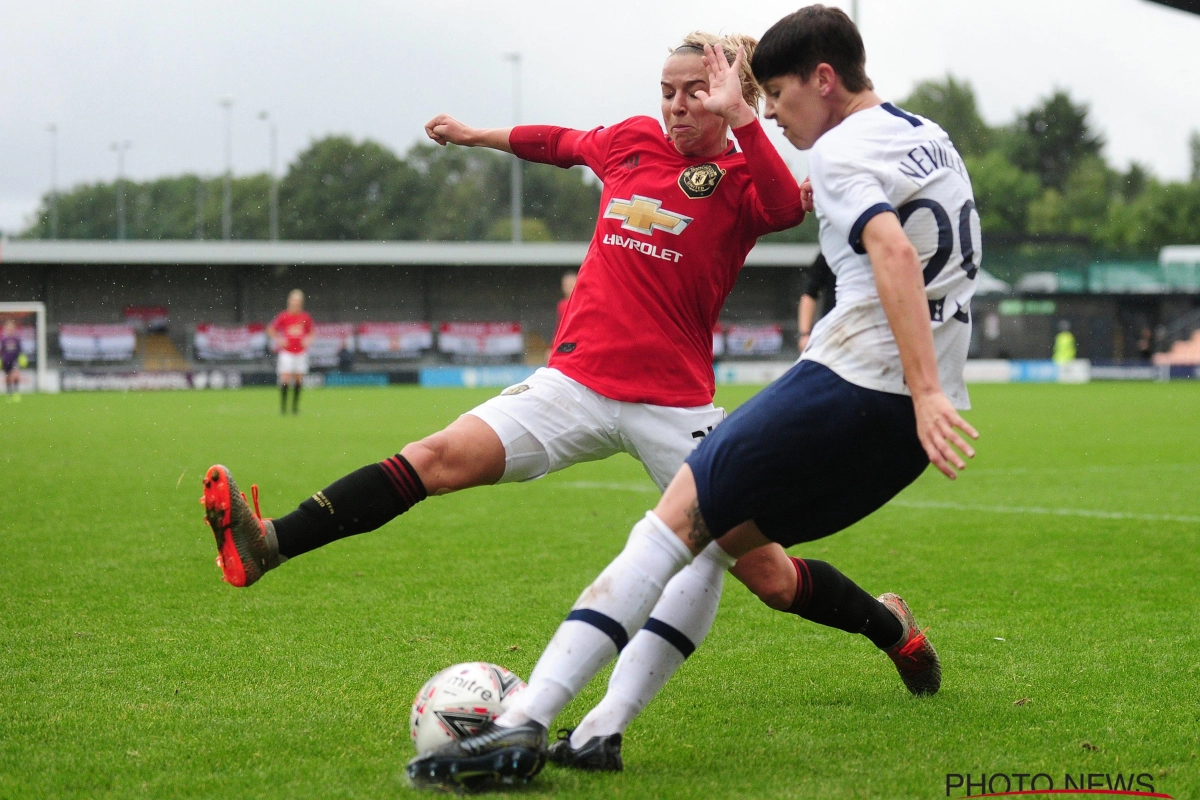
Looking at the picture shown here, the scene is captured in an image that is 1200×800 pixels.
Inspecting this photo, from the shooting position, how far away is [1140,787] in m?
2.82

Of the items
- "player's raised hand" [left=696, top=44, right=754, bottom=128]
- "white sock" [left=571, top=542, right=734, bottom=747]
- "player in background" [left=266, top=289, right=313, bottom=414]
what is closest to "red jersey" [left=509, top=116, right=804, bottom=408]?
"player's raised hand" [left=696, top=44, right=754, bottom=128]

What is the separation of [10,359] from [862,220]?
32.5 m

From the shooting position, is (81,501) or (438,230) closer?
(81,501)

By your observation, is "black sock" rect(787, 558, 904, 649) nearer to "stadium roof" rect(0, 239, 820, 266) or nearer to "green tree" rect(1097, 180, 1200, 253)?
"stadium roof" rect(0, 239, 820, 266)

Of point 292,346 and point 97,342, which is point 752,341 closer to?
point 292,346

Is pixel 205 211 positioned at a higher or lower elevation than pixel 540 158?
higher

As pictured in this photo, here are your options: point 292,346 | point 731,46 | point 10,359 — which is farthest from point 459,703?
point 10,359

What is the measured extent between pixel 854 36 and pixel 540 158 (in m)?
1.57

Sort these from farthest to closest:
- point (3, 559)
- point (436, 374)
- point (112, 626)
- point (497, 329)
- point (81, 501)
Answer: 1. point (497, 329)
2. point (436, 374)
3. point (81, 501)
4. point (3, 559)
5. point (112, 626)

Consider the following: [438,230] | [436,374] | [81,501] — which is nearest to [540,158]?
[81,501]

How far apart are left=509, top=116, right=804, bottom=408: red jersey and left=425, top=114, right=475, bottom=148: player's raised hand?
69 centimetres

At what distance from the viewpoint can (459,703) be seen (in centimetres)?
285

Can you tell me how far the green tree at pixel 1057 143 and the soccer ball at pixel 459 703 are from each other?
82.5 meters

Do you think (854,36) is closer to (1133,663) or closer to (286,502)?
(1133,663)
